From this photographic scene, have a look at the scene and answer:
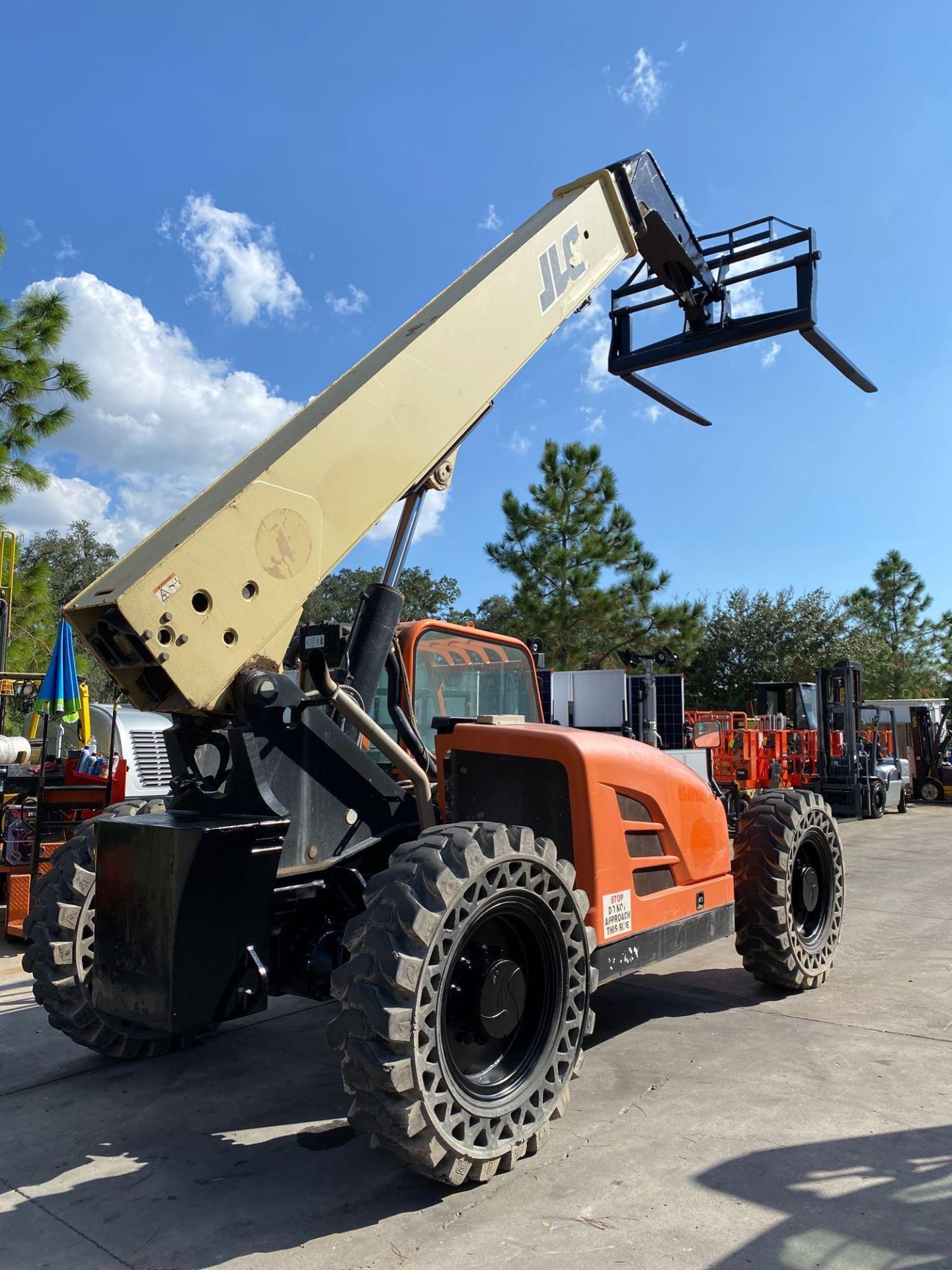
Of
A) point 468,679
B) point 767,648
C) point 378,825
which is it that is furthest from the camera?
point 767,648

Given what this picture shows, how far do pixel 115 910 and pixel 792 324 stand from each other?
5250mm

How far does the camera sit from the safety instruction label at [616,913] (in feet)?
13.5

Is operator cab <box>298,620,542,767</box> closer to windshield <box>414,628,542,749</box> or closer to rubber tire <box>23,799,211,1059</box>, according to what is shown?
windshield <box>414,628,542,749</box>

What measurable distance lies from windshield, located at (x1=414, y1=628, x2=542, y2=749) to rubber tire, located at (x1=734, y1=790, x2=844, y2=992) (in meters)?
1.52

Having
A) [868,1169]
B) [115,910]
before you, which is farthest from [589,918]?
[115,910]

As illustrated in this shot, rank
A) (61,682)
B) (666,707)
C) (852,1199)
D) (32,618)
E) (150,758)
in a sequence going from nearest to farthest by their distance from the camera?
1. (852,1199)
2. (61,682)
3. (150,758)
4. (32,618)
5. (666,707)

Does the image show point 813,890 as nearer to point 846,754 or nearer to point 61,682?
point 61,682

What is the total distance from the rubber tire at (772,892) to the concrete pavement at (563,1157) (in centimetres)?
22

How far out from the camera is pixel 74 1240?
3.05 meters

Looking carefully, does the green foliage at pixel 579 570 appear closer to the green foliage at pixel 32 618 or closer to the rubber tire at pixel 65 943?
the green foliage at pixel 32 618

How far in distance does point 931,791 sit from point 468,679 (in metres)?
22.3

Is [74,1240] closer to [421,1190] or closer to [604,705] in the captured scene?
[421,1190]

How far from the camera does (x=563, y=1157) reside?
357cm

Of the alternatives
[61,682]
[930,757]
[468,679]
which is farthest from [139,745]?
[930,757]
